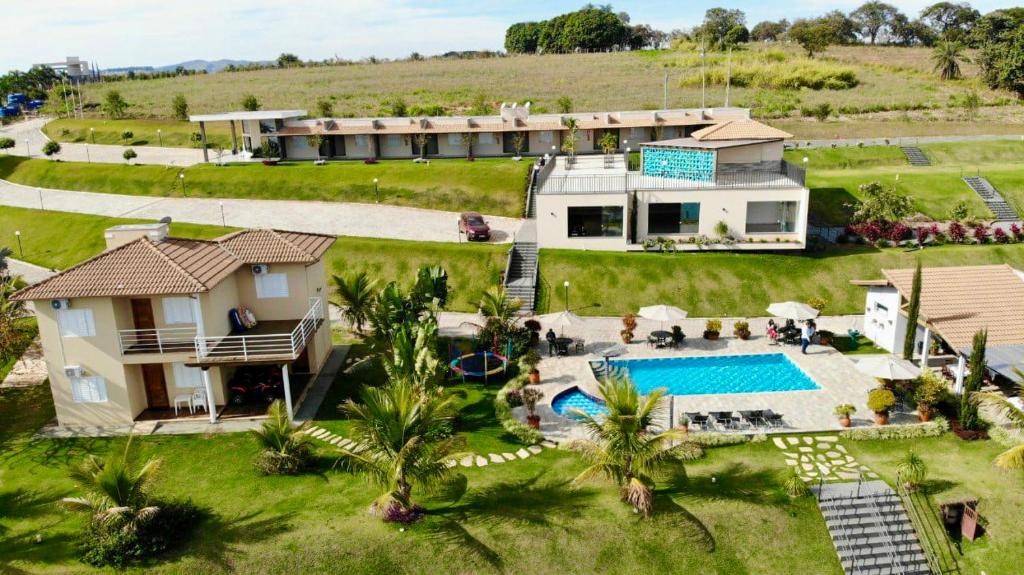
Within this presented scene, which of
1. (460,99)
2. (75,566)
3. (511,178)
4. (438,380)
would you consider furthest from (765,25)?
(75,566)

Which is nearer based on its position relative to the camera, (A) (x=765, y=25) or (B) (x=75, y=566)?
(B) (x=75, y=566)

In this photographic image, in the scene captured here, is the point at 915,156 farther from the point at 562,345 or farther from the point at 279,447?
the point at 279,447

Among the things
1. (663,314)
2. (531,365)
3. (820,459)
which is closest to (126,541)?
(531,365)

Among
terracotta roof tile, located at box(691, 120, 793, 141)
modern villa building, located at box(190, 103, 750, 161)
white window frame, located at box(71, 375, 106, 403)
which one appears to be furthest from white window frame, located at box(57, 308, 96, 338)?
modern villa building, located at box(190, 103, 750, 161)

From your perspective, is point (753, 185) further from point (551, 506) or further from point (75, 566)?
point (75, 566)


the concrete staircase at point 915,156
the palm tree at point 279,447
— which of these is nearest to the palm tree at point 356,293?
the palm tree at point 279,447

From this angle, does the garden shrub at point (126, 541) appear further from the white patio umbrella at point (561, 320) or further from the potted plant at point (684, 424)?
the white patio umbrella at point (561, 320)

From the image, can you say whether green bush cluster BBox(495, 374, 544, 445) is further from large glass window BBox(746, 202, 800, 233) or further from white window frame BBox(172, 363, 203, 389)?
large glass window BBox(746, 202, 800, 233)
